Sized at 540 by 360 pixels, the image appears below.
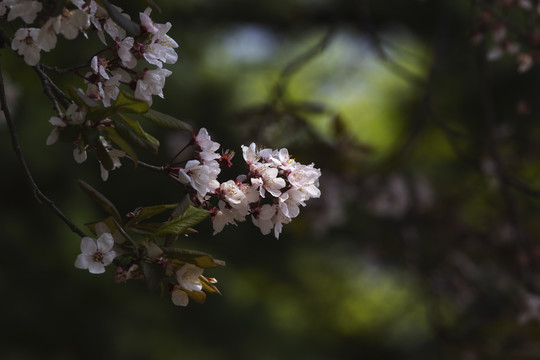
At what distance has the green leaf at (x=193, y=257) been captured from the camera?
80 centimetres

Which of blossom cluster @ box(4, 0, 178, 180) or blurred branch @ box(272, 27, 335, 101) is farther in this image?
blurred branch @ box(272, 27, 335, 101)

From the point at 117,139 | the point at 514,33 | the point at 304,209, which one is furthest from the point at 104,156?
the point at 304,209

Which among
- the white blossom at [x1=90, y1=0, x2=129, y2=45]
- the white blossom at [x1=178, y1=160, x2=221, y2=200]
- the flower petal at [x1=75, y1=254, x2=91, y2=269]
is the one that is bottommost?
the flower petal at [x1=75, y1=254, x2=91, y2=269]

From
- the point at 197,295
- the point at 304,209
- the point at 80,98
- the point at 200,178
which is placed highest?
the point at 80,98

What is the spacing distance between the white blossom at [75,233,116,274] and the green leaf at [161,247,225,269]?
0.07 meters

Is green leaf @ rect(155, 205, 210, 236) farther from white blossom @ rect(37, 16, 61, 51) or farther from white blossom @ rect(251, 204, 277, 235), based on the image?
white blossom @ rect(37, 16, 61, 51)

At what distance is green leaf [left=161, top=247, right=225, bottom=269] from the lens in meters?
0.80

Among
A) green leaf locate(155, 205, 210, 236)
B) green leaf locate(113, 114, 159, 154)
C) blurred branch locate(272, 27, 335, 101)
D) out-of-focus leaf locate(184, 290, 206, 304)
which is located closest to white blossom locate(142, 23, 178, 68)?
green leaf locate(113, 114, 159, 154)

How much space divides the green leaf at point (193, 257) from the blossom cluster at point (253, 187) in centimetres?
8

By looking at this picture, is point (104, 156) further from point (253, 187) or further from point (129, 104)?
point (253, 187)

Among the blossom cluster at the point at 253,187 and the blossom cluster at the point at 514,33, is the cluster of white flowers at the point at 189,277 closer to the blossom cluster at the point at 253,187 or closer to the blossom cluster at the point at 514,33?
the blossom cluster at the point at 253,187

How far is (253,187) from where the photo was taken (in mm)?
876

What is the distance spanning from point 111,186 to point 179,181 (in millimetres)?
Answer: 3378

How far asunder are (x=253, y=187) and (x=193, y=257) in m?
0.14
